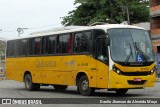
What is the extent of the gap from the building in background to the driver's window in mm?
35437

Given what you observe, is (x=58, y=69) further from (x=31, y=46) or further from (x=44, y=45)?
(x=31, y=46)

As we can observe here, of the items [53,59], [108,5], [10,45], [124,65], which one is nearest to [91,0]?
[108,5]

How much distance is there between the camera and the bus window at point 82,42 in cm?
1942

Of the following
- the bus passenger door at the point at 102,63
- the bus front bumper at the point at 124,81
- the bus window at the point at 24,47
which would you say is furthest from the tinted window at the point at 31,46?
the bus front bumper at the point at 124,81

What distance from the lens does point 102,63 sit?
18359mm

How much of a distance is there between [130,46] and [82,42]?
2.38m

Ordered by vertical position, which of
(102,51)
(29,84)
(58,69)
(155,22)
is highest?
(155,22)

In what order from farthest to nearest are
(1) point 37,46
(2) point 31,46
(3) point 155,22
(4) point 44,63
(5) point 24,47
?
1. (3) point 155,22
2. (5) point 24,47
3. (2) point 31,46
4. (1) point 37,46
5. (4) point 44,63

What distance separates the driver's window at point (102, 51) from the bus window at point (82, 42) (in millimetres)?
754

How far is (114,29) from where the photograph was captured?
18578mm

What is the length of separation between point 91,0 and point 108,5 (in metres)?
2.44

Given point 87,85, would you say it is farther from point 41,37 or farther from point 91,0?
point 91,0

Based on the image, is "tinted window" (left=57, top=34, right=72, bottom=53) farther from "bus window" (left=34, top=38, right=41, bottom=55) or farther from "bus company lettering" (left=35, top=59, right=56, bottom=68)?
"bus window" (left=34, top=38, right=41, bottom=55)

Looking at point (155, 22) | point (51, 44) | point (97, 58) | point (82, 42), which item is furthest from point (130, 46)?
point (155, 22)
